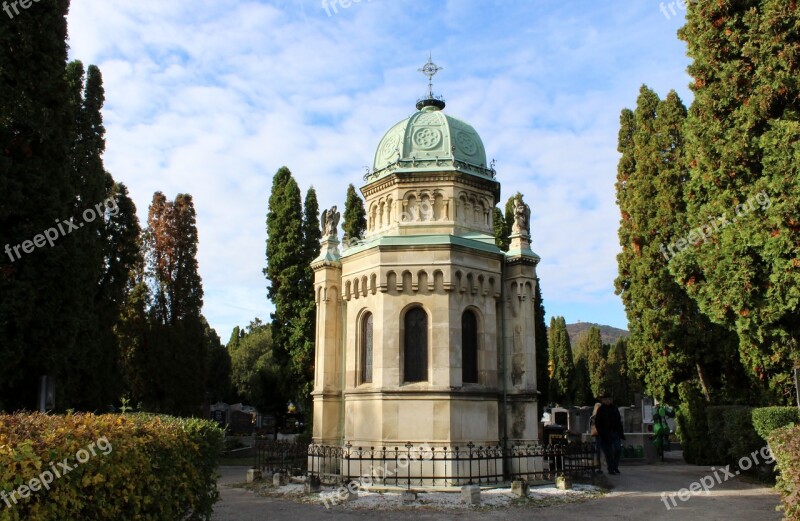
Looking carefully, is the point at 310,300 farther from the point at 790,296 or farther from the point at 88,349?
the point at 790,296

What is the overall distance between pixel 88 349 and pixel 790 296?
18.9m

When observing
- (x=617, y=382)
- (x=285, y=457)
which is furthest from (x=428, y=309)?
(x=617, y=382)

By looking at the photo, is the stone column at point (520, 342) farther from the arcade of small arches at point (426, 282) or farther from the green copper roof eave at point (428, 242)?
the arcade of small arches at point (426, 282)

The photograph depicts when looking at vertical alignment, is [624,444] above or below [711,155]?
below

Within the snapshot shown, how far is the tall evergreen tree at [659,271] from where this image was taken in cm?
2322

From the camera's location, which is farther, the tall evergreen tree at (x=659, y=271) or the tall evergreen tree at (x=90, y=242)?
the tall evergreen tree at (x=659, y=271)

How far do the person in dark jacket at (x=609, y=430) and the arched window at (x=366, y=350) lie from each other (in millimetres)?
7227

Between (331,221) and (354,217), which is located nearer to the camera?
(331,221)

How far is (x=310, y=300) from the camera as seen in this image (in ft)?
95.1

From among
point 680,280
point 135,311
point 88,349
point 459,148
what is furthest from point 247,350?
point 680,280

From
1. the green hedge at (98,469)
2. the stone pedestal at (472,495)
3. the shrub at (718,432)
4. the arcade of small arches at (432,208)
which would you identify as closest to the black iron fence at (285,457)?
the stone pedestal at (472,495)

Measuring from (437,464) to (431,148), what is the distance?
9234 mm

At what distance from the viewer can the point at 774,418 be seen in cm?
1542

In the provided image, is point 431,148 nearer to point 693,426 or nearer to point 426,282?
point 426,282
